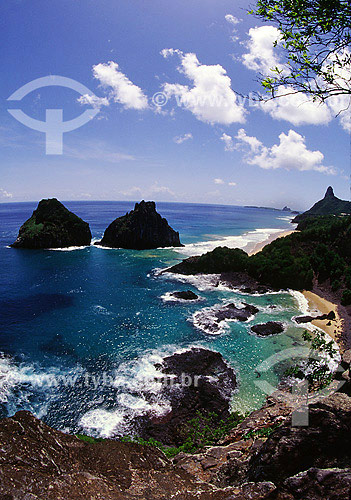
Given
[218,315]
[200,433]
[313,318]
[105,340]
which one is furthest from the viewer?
[218,315]

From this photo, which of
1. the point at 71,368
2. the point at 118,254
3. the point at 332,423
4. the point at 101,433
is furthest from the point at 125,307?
the point at 118,254

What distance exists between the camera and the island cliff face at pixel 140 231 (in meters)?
89.4

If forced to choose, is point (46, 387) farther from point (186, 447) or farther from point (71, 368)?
point (186, 447)

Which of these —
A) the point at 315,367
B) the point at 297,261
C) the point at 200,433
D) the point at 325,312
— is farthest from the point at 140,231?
the point at 200,433

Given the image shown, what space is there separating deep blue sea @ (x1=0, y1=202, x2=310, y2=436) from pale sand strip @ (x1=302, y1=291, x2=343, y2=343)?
2693mm

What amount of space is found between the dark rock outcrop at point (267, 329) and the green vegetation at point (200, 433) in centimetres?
1475

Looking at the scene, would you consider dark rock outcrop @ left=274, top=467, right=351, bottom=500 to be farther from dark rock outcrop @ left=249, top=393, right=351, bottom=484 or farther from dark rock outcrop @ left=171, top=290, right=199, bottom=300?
dark rock outcrop @ left=171, top=290, right=199, bottom=300

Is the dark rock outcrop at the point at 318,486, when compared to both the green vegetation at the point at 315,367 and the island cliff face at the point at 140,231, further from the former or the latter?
the island cliff face at the point at 140,231

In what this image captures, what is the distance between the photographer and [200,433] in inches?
712

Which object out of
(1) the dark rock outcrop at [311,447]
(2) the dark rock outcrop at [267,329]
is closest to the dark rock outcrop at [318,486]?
(1) the dark rock outcrop at [311,447]

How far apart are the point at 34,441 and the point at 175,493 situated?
5.22m

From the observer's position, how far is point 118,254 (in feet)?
263

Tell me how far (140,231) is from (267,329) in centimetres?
6314

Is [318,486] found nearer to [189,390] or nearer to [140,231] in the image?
[189,390]
